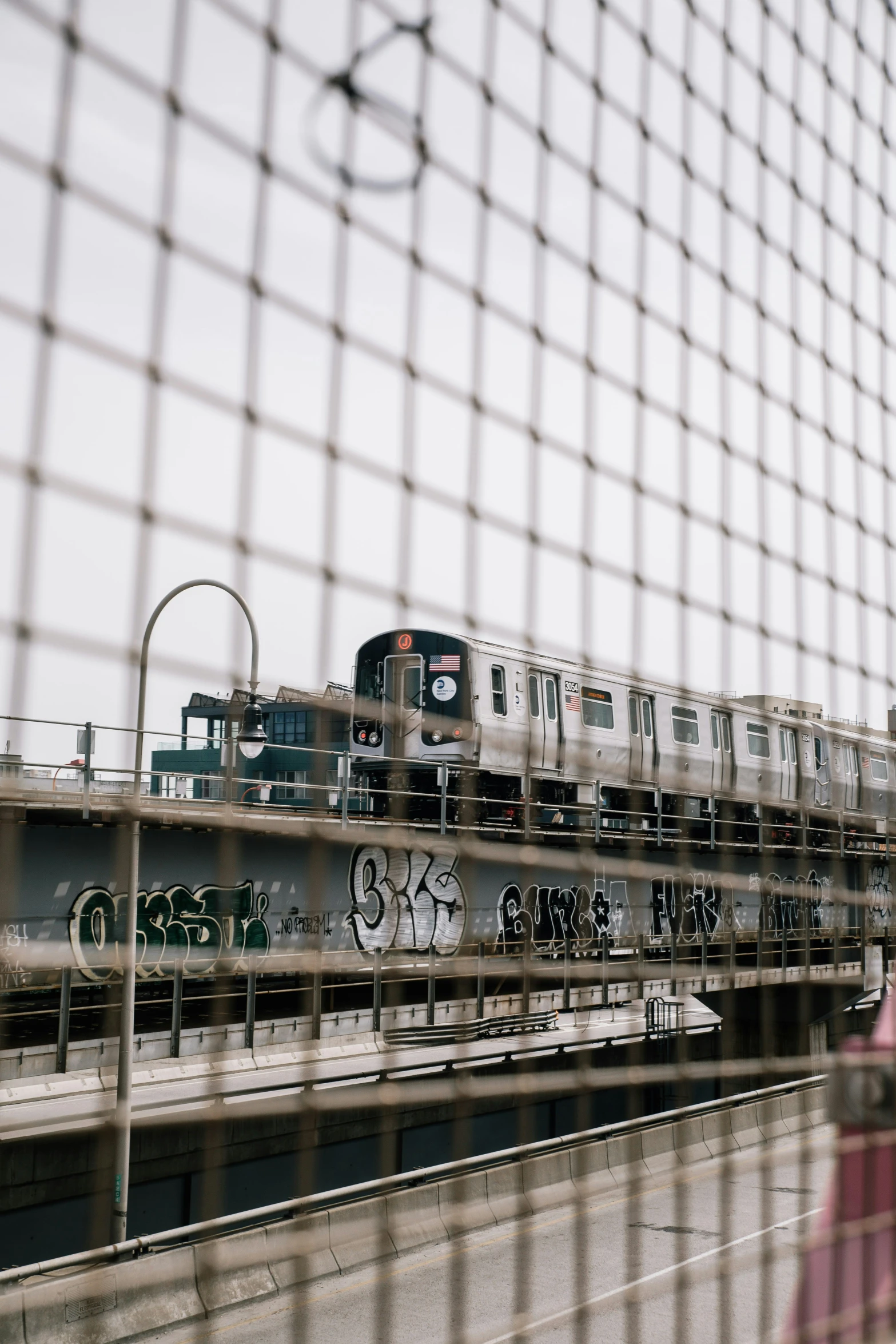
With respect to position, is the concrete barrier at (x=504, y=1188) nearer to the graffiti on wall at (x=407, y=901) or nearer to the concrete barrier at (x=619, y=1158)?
the concrete barrier at (x=619, y=1158)

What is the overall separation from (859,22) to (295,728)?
507 centimetres

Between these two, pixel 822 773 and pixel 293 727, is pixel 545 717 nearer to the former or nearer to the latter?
pixel 293 727

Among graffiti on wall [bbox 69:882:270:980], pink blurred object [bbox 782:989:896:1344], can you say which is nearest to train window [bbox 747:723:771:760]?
graffiti on wall [bbox 69:882:270:980]

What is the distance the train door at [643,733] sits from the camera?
13867 mm

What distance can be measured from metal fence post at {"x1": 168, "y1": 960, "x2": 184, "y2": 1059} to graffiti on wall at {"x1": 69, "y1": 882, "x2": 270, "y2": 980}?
0.82 ft

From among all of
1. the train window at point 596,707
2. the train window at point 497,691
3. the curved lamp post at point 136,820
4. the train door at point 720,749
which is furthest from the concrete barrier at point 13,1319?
the train door at point 720,749

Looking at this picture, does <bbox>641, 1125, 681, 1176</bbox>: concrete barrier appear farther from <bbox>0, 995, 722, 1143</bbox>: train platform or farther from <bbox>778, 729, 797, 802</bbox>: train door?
<bbox>778, 729, 797, 802</bbox>: train door

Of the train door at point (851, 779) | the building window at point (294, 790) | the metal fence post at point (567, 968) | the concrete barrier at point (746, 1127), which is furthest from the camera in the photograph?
the train door at point (851, 779)

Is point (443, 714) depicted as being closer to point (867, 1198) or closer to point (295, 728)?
point (295, 728)

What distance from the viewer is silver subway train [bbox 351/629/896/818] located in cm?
1158

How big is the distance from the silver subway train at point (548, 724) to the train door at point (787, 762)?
3 cm

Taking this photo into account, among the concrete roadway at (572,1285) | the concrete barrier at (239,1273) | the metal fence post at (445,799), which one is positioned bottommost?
the concrete roadway at (572,1285)

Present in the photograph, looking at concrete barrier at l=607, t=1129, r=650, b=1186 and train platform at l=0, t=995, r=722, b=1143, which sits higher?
train platform at l=0, t=995, r=722, b=1143

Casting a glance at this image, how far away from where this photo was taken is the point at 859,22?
4199 mm
